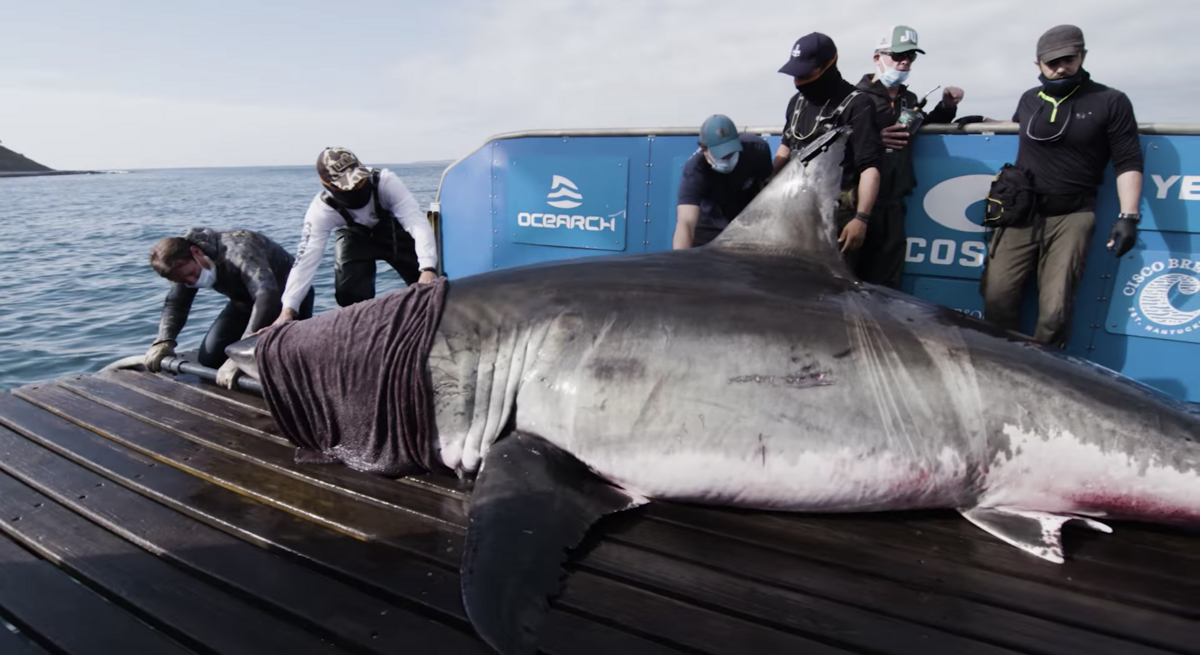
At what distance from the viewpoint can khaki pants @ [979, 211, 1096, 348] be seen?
436 centimetres

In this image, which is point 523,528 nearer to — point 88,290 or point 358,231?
point 358,231

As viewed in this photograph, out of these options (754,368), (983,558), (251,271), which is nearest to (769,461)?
(754,368)

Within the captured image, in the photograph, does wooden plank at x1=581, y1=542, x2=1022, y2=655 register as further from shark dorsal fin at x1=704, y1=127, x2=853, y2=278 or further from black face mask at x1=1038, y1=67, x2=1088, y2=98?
black face mask at x1=1038, y1=67, x2=1088, y2=98

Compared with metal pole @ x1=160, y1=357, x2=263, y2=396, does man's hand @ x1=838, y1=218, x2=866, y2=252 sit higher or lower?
higher

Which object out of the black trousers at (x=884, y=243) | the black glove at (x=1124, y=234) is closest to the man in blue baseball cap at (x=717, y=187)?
the black trousers at (x=884, y=243)

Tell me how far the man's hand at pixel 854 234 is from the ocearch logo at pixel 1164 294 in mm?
1857

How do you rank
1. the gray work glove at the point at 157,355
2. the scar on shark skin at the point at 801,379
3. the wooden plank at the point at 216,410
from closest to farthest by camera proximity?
the scar on shark skin at the point at 801,379 → the wooden plank at the point at 216,410 → the gray work glove at the point at 157,355

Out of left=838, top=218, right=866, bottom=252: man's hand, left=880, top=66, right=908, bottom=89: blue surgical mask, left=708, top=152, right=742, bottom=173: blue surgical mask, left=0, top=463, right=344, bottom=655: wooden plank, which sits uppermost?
left=880, top=66, right=908, bottom=89: blue surgical mask

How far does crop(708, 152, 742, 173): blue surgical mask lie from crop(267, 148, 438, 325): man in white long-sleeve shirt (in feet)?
7.19

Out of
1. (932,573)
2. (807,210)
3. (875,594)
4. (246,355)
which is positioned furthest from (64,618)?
(807,210)

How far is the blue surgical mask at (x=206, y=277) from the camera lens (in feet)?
18.4

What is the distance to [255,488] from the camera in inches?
124

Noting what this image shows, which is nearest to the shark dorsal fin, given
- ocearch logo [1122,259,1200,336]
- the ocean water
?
ocearch logo [1122,259,1200,336]

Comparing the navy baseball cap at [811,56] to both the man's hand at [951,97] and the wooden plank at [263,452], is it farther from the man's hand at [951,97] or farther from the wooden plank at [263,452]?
the wooden plank at [263,452]
